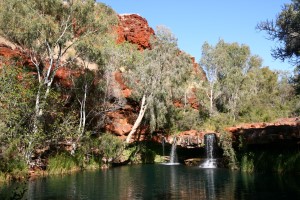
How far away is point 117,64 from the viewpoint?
105 ft

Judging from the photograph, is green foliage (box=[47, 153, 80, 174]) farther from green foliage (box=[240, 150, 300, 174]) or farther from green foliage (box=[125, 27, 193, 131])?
green foliage (box=[240, 150, 300, 174])

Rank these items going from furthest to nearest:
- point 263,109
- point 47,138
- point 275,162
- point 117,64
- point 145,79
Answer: point 263,109
point 145,79
point 117,64
point 47,138
point 275,162

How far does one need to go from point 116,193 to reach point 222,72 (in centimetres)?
3508

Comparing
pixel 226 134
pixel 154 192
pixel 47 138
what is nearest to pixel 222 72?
pixel 226 134

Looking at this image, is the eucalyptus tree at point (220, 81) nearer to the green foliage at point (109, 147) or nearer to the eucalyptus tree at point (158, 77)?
the eucalyptus tree at point (158, 77)

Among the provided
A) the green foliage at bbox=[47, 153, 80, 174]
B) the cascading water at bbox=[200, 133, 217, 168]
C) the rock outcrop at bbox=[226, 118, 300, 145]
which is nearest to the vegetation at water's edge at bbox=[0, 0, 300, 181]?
the green foliage at bbox=[47, 153, 80, 174]

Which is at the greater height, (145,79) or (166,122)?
(145,79)

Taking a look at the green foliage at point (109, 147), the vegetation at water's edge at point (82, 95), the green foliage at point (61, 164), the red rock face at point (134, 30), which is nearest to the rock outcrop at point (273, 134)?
the vegetation at water's edge at point (82, 95)

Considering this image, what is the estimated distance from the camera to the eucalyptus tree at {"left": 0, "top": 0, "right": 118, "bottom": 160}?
2509cm

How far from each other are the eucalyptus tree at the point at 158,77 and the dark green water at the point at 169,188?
1377cm

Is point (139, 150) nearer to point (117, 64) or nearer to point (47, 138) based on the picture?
point (117, 64)

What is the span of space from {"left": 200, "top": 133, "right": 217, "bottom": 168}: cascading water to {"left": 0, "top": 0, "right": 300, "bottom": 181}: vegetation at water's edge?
64.0 inches

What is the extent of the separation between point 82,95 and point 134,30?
2490 centimetres

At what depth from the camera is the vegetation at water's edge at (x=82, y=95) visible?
22.8 m
